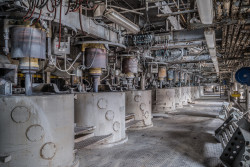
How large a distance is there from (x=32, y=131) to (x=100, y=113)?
1.92 meters

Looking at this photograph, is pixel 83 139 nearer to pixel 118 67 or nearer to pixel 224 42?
pixel 118 67

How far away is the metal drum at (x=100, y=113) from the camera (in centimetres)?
439

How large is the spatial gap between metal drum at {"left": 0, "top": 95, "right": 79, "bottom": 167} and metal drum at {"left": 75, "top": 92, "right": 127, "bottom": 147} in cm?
142

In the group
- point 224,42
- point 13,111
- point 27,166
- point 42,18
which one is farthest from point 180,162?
point 224,42

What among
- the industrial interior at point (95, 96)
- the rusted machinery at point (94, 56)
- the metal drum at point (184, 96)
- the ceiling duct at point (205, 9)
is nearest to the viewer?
the ceiling duct at point (205, 9)

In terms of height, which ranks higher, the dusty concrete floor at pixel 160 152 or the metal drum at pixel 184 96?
the metal drum at pixel 184 96

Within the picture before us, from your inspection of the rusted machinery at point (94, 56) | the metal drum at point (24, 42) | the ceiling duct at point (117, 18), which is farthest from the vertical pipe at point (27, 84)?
the rusted machinery at point (94, 56)

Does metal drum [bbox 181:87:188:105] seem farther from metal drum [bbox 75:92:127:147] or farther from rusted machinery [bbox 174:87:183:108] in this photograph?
metal drum [bbox 75:92:127:147]

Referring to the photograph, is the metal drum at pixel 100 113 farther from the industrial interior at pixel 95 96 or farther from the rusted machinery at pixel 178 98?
the rusted machinery at pixel 178 98

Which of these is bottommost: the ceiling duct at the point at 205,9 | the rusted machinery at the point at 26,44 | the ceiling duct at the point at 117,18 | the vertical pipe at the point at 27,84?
the vertical pipe at the point at 27,84

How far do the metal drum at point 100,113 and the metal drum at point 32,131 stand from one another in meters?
1.42

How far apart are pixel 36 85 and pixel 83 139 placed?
132 cm

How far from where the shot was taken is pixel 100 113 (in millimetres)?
4449

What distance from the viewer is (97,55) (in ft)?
15.2
